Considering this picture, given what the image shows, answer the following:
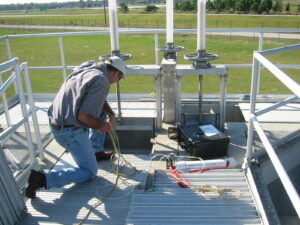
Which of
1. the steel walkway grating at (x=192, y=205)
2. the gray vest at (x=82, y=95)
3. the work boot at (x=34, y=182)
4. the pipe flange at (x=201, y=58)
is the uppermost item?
the pipe flange at (x=201, y=58)

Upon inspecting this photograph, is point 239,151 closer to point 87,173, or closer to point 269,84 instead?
point 87,173

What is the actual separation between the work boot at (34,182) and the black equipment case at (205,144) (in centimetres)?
169

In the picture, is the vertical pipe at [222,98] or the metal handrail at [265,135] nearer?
the metal handrail at [265,135]

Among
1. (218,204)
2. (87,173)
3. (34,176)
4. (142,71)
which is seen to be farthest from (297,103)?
(34,176)

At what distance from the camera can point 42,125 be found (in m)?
4.90

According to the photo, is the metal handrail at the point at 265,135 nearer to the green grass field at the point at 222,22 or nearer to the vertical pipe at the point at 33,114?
the vertical pipe at the point at 33,114

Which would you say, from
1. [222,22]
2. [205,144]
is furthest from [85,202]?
[222,22]

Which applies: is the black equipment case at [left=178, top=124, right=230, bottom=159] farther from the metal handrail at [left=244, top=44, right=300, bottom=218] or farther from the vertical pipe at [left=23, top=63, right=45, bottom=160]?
the vertical pipe at [left=23, top=63, right=45, bottom=160]

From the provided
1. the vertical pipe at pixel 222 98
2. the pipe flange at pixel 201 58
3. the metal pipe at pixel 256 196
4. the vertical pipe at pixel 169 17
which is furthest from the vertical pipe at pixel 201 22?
the metal pipe at pixel 256 196

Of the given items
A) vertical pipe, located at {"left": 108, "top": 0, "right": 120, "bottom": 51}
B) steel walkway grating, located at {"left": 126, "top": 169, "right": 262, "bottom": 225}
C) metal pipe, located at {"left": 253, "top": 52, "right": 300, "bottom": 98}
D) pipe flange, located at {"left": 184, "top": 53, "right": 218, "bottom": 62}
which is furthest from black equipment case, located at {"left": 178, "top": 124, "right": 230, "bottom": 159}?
vertical pipe, located at {"left": 108, "top": 0, "right": 120, "bottom": 51}

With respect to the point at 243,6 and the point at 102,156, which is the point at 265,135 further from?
the point at 243,6

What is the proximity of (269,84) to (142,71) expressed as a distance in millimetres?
6250

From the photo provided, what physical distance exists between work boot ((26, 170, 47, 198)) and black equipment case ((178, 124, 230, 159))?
169cm

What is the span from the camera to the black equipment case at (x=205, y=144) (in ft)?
12.0
